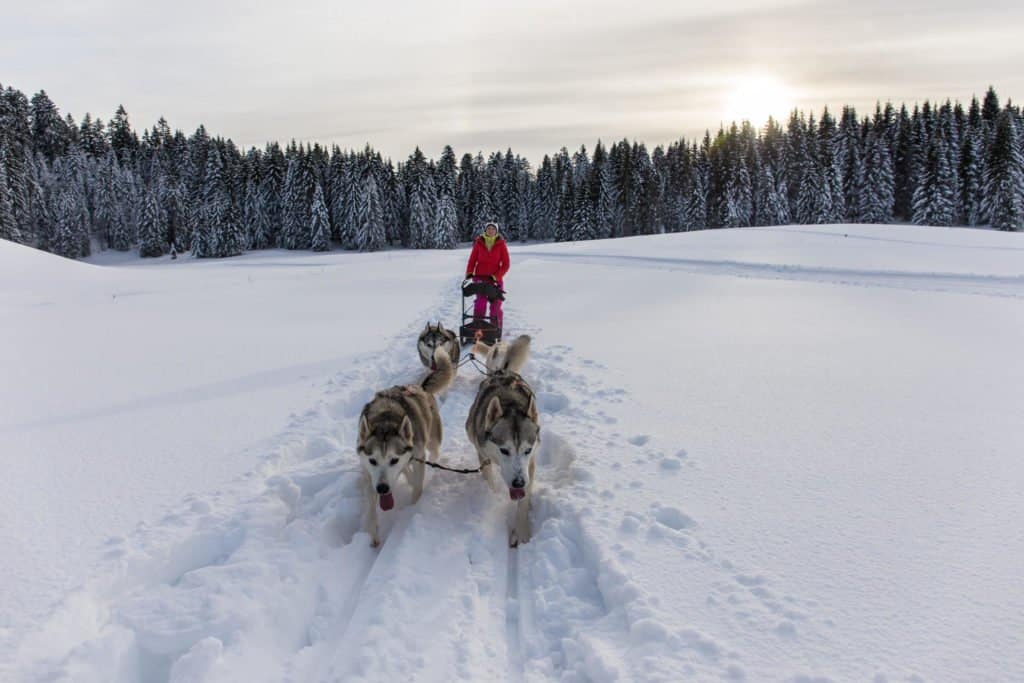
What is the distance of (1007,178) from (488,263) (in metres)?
61.9

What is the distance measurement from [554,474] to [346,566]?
2.04 metres

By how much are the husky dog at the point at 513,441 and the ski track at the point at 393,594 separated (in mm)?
241

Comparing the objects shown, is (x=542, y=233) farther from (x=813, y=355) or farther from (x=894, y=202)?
(x=813, y=355)

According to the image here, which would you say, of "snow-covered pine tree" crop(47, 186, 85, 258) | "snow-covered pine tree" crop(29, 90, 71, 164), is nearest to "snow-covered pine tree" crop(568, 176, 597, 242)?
"snow-covered pine tree" crop(47, 186, 85, 258)

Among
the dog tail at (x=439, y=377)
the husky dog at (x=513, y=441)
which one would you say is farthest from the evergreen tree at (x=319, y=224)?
the husky dog at (x=513, y=441)

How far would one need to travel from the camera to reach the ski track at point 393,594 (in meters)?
A: 3.05

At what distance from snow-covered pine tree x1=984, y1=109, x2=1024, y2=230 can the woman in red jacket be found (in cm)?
6100

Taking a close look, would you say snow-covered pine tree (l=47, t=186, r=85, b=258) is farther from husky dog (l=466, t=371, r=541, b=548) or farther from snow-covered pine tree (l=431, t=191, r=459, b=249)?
husky dog (l=466, t=371, r=541, b=548)

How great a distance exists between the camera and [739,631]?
307 cm

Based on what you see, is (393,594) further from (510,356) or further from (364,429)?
(510,356)

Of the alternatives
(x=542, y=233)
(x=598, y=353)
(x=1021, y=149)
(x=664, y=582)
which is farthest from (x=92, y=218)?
(x=1021, y=149)

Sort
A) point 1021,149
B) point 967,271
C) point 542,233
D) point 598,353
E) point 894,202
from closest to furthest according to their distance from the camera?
1. point 598,353
2. point 967,271
3. point 1021,149
4. point 894,202
5. point 542,233

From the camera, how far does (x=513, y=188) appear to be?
80438 millimetres

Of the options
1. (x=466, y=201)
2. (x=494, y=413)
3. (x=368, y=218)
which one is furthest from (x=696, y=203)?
(x=494, y=413)
